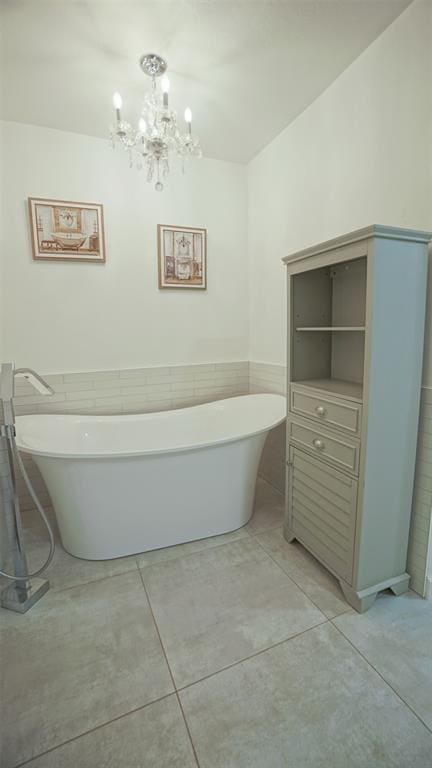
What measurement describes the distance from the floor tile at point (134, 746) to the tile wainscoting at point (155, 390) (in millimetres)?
1618

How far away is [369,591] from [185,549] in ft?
3.18

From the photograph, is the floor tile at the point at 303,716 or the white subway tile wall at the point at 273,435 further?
the white subway tile wall at the point at 273,435

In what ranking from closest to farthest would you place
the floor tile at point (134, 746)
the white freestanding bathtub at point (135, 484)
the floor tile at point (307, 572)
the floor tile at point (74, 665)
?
the floor tile at point (134, 746)
the floor tile at point (74, 665)
the floor tile at point (307, 572)
the white freestanding bathtub at point (135, 484)

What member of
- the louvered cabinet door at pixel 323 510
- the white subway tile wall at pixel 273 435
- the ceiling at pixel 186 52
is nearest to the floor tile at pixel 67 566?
the louvered cabinet door at pixel 323 510

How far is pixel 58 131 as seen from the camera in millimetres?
2162

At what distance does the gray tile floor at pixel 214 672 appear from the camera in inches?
38.5

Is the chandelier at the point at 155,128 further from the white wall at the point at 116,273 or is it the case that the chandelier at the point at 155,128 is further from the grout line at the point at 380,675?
the grout line at the point at 380,675

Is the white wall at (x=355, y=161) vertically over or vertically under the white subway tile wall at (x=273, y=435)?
over

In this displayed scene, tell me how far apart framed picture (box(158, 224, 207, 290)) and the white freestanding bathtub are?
122 centimetres

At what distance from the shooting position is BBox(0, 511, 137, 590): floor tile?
1.67 m

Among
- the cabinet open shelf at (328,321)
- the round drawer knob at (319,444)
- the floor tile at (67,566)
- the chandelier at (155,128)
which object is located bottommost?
the floor tile at (67,566)

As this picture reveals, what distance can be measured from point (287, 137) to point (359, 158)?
77cm

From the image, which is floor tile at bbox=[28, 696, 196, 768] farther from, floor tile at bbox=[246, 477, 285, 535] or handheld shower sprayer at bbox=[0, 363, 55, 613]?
floor tile at bbox=[246, 477, 285, 535]

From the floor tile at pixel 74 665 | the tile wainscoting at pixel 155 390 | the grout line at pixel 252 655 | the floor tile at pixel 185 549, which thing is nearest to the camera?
the floor tile at pixel 74 665
